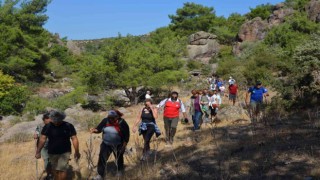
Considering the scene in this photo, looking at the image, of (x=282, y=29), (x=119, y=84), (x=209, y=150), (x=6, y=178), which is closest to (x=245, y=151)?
(x=209, y=150)

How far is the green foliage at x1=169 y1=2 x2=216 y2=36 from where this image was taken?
67.4 m

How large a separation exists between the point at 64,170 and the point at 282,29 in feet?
123

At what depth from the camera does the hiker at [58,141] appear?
619 cm

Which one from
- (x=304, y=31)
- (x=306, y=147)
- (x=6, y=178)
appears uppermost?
(x=304, y=31)

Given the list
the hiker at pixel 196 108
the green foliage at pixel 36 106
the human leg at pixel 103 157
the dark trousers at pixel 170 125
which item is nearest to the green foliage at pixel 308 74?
the hiker at pixel 196 108

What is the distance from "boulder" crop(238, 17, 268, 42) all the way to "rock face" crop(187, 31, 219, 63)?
3.83 meters

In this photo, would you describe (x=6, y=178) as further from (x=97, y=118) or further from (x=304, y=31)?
(x=304, y=31)

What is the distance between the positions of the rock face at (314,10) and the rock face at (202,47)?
41.8 ft

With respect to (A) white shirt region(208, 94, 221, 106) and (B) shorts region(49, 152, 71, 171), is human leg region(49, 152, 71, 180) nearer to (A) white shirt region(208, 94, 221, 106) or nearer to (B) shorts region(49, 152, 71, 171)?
(B) shorts region(49, 152, 71, 171)

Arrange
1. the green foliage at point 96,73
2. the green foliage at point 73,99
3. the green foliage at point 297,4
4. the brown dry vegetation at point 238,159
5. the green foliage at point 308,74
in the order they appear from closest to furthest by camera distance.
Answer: the brown dry vegetation at point 238,159
the green foliage at point 308,74
the green foliage at point 73,99
the green foliage at point 96,73
the green foliage at point 297,4

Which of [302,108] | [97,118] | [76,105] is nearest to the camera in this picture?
[302,108]

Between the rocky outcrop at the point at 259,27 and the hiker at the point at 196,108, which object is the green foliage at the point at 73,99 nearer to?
the hiker at the point at 196,108

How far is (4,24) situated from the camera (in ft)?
127

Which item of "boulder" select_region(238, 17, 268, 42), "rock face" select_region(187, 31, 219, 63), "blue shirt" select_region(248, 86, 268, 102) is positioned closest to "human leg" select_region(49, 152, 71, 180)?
"blue shirt" select_region(248, 86, 268, 102)
